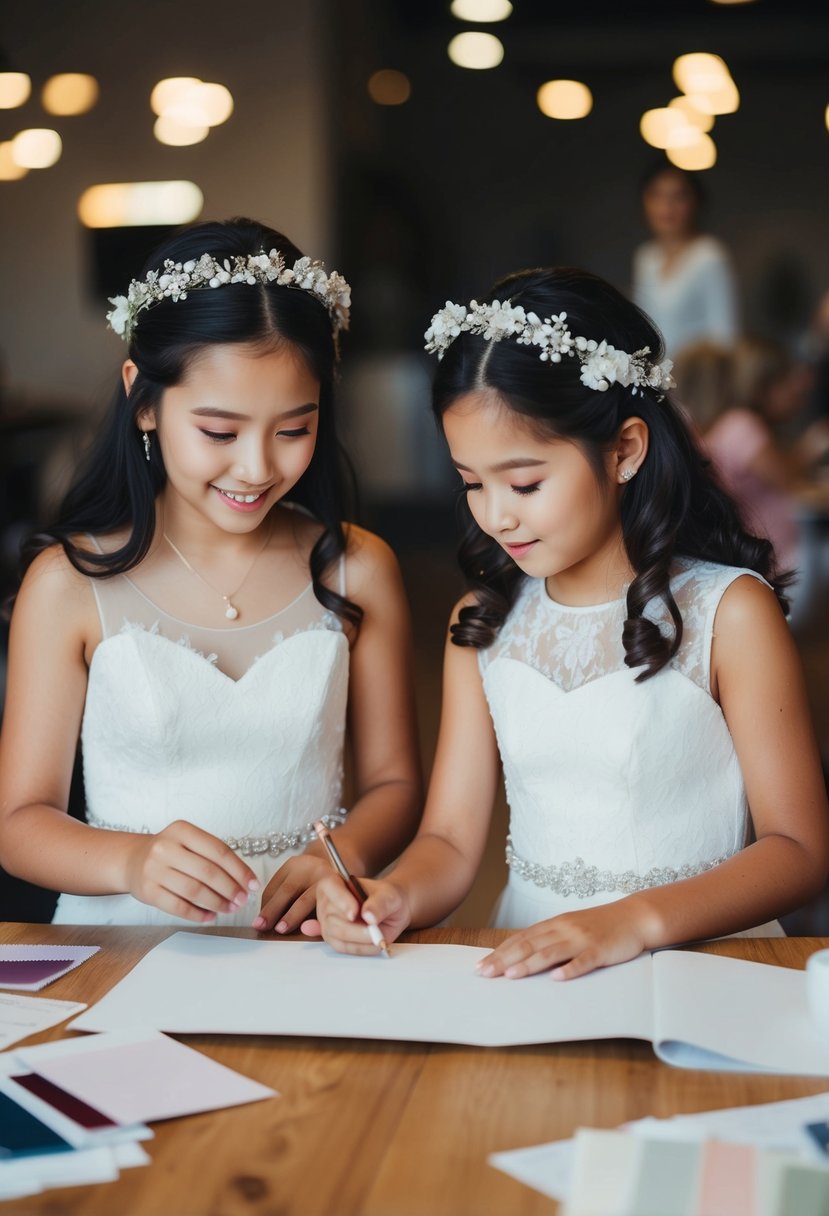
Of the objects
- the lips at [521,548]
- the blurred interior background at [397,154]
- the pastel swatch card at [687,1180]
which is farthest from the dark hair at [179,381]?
the blurred interior background at [397,154]

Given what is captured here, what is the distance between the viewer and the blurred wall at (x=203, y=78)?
7633 millimetres

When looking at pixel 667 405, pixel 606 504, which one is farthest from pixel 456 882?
pixel 667 405

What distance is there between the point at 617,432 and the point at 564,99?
6.85 metres

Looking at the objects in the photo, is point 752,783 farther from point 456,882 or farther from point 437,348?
point 437,348

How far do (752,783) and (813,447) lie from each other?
5557 millimetres

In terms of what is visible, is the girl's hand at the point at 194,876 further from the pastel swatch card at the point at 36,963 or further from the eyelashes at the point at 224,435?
the eyelashes at the point at 224,435

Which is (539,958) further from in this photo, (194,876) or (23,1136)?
(23,1136)

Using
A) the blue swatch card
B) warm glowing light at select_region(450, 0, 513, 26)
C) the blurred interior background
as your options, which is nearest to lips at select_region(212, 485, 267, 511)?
the blue swatch card

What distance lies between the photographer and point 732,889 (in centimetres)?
153

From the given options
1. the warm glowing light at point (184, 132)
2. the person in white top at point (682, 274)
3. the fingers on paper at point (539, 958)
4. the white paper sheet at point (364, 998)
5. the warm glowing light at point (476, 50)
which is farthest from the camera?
the warm glowing light at point (476, 50)

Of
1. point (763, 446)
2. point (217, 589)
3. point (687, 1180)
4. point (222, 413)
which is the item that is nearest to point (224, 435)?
point (222, 413)

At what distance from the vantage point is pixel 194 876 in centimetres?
146

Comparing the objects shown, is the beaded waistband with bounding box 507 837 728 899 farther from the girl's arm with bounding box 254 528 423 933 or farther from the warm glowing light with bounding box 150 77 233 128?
the warm glowing light with bounding box 150 77 233 128

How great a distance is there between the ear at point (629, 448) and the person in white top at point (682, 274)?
15.4 ft
